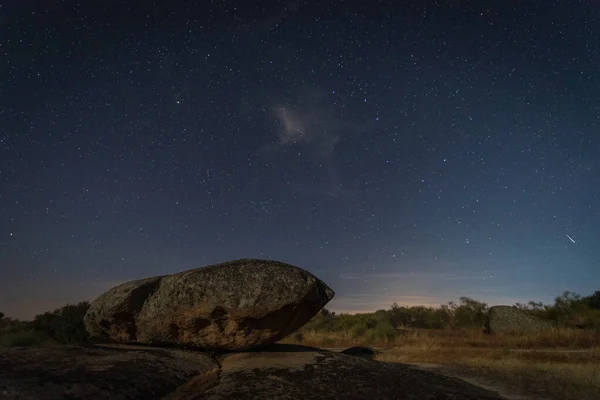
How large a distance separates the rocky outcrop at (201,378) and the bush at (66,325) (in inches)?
497

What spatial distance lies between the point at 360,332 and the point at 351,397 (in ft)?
83.6

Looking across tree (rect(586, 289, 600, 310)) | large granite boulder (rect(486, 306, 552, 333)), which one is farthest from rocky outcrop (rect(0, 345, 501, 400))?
tree (rect(586, 289, 600, 310))

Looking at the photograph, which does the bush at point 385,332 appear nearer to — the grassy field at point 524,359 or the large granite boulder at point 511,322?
the grassy field at point 524,359

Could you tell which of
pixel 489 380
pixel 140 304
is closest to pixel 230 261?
pixel 140 304

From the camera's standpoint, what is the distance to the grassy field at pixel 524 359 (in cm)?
970

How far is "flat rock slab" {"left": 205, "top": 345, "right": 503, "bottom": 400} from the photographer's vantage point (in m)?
5.73

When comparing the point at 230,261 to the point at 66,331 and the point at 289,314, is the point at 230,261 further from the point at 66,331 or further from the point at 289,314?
the point at 66,331

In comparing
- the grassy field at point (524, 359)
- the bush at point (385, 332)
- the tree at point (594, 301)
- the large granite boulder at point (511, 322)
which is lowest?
the grassy field at point (524, 359)

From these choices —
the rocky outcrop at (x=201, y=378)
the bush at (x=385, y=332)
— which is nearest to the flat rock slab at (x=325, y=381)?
the rocky outcrop at (x=201, y=378)

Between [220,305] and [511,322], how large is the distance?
2553cm

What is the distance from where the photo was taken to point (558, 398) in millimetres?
Result: 8531

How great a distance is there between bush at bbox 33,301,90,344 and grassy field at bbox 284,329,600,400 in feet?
41.6

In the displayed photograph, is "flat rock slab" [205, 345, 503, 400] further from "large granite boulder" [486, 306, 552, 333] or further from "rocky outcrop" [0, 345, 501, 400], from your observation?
"large granite boulder" [486, 306, 552, 333]

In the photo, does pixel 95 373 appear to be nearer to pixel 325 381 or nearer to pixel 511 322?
pixel 325 381
